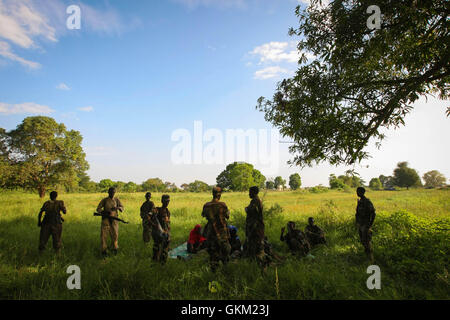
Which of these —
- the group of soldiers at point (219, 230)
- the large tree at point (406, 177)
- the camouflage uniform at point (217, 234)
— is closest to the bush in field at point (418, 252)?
the group of soldiers at point (219, 230)

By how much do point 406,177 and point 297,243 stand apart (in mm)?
79523

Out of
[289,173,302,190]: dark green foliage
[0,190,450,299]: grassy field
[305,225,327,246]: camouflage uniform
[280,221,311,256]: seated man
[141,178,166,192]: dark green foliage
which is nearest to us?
[0,190,450,299]: grassy field

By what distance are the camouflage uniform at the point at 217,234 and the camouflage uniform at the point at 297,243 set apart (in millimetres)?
2245

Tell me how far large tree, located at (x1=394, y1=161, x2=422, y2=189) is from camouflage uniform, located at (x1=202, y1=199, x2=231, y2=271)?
81948mm

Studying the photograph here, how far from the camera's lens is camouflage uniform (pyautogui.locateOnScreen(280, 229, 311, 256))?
5.96 m

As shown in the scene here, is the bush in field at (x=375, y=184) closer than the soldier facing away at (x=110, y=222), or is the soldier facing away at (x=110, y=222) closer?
the soldier facing away at (x=110, y=222)

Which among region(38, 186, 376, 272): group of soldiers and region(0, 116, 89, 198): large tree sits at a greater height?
region(0, 116, 89, 198): large tree

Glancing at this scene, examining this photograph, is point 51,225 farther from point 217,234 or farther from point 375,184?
point 375,184

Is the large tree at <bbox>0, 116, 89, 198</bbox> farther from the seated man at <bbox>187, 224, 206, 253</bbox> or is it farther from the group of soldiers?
the seated man at <bbox>187, 224, 206, 253</bbox>

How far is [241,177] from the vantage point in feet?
216

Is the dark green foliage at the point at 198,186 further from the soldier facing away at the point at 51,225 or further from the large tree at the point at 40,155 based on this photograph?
the soldier facing away at the point at 51,225

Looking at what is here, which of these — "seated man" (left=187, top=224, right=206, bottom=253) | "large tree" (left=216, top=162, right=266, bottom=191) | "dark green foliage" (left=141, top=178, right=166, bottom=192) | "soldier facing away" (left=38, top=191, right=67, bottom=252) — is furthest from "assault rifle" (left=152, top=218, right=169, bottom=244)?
Result: "dark green foliage" (left=141, top=178, right=166, bottom=192)

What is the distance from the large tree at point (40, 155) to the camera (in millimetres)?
21672
